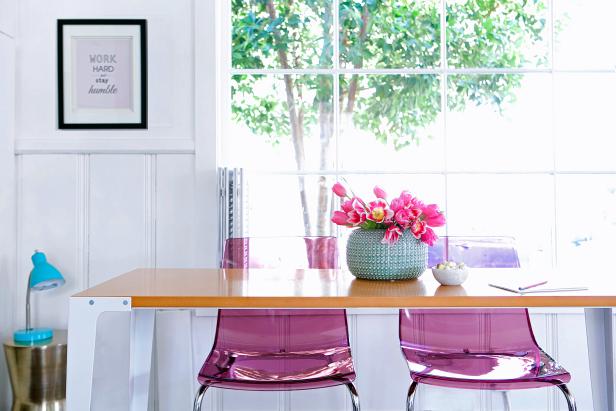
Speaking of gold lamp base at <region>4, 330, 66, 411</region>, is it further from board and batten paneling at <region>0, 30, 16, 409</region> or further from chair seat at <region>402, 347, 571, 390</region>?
chair seat at <region>402, 347, 571, 390</region>

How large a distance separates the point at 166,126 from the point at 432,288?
1635 mm

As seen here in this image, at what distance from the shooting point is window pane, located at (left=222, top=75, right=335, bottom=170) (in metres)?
3.08

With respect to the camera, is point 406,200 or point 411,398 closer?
point 406,200

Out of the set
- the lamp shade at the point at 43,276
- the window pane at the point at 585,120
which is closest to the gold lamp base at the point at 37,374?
the lamp shade at the point at 43,276

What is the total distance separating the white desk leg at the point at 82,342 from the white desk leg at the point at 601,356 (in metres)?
1.46

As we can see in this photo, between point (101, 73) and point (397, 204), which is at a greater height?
point (101, 73)

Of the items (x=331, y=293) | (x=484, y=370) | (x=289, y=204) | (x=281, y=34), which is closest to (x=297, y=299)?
(x=331, y=293)

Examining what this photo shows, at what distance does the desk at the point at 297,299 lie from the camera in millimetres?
1630

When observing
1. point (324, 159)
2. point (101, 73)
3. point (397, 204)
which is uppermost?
point (101, 73)

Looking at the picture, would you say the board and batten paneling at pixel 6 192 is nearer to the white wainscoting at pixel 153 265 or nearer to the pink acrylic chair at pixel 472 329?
the white wainscoting at pixel 153 265

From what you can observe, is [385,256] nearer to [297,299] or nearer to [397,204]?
[397,204]

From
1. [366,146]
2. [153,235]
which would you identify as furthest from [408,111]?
[153,235]

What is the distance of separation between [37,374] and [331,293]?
1538 mm

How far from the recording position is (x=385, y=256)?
1.90 metres
